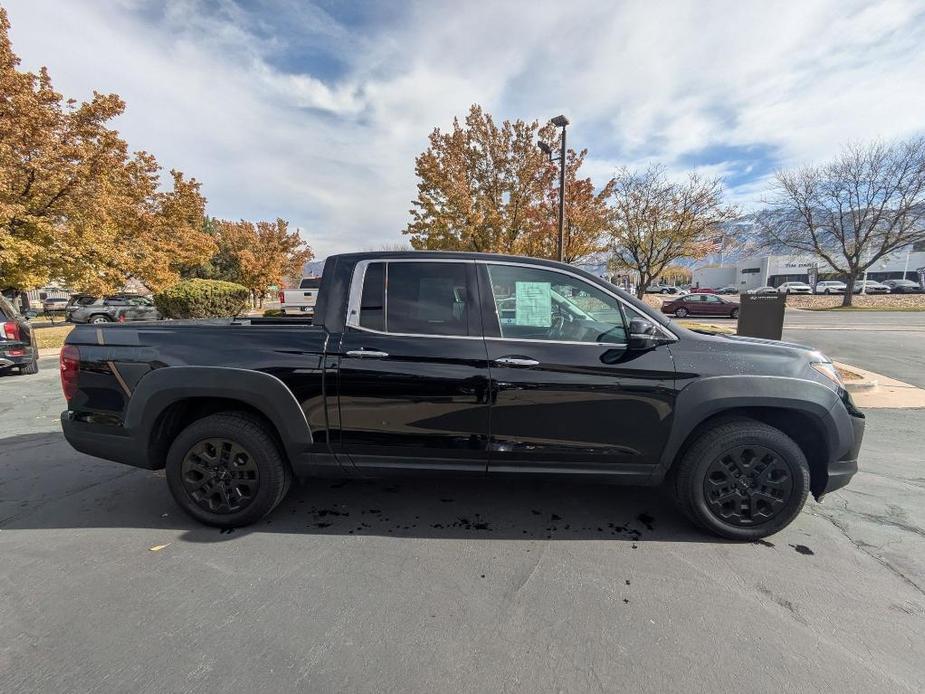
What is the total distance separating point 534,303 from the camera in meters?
2.96

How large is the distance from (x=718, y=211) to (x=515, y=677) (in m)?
22.6

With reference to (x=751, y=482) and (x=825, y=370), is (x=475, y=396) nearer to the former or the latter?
(x=751, y=482)

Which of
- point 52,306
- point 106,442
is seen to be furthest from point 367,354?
point 52,306

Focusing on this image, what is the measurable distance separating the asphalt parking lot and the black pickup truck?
15.6 inches

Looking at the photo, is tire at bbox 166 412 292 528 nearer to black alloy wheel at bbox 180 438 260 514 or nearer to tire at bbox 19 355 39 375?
black alloy wheel at bbox 180 438 260 514

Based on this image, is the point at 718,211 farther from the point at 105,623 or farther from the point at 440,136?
the point at 105,623

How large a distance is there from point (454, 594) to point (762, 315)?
8435 mm

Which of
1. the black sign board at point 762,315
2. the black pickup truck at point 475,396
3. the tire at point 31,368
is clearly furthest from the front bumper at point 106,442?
the black sign board at point 762,315

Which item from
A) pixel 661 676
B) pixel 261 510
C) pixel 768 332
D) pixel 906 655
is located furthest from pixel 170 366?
pixel 768 332

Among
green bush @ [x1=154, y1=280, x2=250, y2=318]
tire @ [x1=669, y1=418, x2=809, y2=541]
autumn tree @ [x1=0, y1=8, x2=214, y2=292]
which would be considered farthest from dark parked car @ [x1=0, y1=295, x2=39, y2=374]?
tire @ [x1=669, y1=418, x2=809, y2=541]

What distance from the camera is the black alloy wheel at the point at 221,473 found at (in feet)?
9.64

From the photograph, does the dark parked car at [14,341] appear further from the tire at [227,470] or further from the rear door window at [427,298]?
the rear door window at [427,298]

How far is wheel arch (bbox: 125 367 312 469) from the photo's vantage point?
281 cm

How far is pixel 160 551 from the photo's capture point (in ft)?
8.97
